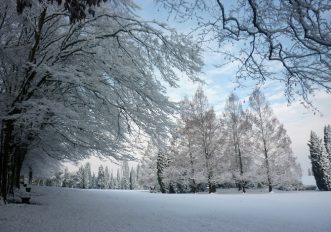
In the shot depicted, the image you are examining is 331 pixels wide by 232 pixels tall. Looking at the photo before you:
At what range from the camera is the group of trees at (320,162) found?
48906 millimetres

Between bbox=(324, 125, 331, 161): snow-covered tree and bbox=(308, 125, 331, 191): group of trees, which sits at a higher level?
bbox=(324, 125, 331, 161): snow-covered tree

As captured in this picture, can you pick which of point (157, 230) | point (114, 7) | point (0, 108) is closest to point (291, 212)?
point (157, 230)

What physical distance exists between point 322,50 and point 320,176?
48326 mm

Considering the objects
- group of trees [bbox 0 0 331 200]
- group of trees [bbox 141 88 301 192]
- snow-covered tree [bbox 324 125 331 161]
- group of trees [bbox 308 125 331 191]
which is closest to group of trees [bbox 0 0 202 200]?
group of trees [bbox 0 0 331 200]

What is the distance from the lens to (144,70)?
41.5ft

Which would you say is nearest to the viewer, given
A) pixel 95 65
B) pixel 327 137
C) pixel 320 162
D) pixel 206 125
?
pixel 95 65

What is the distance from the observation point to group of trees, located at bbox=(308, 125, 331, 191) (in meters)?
48.9

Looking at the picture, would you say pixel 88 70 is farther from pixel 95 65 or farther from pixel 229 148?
pixel 229 148

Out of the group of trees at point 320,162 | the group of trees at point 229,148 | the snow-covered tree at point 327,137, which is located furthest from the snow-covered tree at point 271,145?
the snow-covered tree at point 327,137

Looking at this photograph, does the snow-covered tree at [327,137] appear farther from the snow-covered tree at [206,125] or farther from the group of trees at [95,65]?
the group of trees at [95,65]

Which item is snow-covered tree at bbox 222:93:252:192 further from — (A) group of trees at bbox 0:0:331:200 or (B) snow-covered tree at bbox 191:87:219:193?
(A) group of trees at bbox 0:0:331:200

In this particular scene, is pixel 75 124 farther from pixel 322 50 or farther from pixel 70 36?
pixel 322 50

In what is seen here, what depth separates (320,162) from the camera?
5053cm

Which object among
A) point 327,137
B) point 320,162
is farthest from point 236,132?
point 327,137
